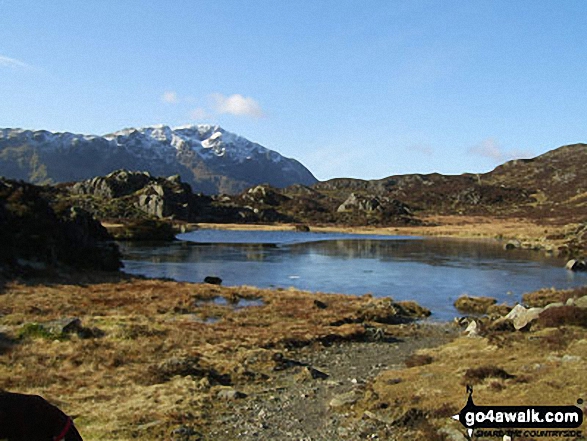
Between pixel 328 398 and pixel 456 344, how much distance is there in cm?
1113

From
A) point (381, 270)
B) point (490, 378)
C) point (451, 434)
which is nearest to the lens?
point (451, 434)

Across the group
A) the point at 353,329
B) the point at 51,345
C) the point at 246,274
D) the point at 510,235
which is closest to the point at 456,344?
the point at 353,329

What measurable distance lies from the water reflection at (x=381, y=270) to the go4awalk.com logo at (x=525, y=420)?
26814 millimetres

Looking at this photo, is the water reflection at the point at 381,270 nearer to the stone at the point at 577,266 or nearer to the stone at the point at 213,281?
the stone at the point at 213,281

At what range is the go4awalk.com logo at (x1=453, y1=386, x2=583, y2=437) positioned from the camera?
11561 mm

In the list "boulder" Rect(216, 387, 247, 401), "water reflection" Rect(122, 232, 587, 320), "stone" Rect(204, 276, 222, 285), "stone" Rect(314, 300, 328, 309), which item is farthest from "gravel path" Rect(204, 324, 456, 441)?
"stone" Rect(204, 276, 222, 285)

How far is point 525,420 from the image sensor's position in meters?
12.3

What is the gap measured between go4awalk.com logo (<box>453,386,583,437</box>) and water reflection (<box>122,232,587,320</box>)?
26.8 m

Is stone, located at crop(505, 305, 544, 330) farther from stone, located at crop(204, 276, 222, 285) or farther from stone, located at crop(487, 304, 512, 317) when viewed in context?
stone, located at crop(204, 276, 222, 285)

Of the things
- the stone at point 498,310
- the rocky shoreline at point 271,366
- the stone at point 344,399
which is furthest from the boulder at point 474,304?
the stone at point 344,399

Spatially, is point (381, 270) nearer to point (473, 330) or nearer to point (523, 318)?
point (473, 330)

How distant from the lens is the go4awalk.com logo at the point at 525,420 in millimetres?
11561

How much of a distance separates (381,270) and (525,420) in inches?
2314

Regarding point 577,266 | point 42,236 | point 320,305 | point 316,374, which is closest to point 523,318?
point 316,374
